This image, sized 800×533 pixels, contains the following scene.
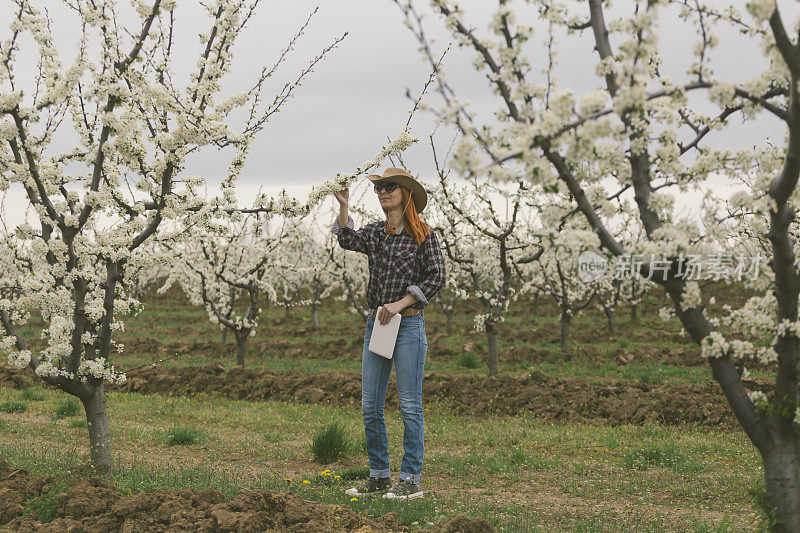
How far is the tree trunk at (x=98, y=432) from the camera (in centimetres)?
543

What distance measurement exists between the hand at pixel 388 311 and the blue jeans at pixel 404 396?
0.58 feet

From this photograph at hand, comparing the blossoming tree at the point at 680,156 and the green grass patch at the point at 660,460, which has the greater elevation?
the blossoming tree at the point at 680,156

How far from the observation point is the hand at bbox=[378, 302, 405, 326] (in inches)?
204

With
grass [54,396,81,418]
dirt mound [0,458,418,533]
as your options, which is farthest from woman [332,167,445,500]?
grass [54,396,81,418]

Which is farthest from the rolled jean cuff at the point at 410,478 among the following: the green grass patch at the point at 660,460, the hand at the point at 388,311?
the green grass patch at the point at 660,460

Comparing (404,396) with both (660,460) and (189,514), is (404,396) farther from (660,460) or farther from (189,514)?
(660,460)

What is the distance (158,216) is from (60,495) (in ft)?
7.10

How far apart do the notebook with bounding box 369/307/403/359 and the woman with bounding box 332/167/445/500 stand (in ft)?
0.18

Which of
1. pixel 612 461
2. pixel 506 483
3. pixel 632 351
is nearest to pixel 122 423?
pixel 506 483

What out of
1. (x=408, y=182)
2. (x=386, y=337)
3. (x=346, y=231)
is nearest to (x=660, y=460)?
(x=386, y=337)

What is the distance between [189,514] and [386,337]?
1.94 m

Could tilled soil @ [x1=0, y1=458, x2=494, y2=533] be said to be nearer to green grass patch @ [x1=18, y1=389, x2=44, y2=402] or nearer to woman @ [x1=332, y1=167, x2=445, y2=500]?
woman @ [x1=332, y1=167, x2=445, y2=500]

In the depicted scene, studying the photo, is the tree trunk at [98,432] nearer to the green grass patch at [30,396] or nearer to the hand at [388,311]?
the hand at [388,311]

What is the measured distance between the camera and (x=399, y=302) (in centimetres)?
521
